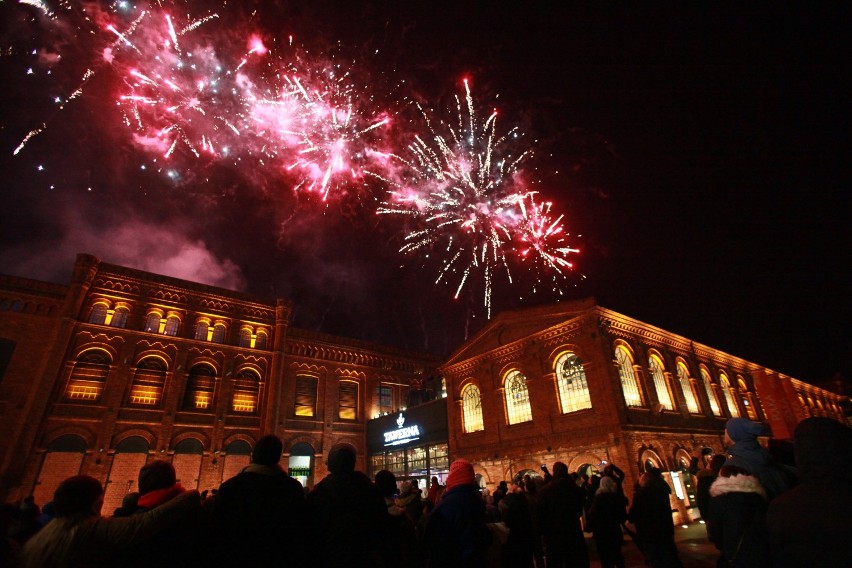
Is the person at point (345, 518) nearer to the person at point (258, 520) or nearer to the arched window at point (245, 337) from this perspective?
the person at point (258, 520)

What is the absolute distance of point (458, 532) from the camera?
3.54 m

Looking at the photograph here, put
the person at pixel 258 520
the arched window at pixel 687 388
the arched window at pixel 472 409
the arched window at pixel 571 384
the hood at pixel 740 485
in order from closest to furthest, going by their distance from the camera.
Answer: the person at pixel 258 520, the hood at pixel 740 485, the arched window at pixel 571 384, the arched window at pixel 687 388, the arched window at pixel 472 409

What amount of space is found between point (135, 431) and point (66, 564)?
2393 cm

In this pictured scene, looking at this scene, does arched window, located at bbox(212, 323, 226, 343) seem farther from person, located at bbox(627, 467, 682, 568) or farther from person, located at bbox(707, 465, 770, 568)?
person, located at bbox(707, 465, 770, 568)

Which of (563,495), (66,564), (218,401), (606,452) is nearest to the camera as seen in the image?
(66,564)

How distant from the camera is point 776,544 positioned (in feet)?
7.41

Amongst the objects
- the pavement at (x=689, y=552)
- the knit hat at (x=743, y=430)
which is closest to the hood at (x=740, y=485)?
the knit hat at (x=743, y=430)

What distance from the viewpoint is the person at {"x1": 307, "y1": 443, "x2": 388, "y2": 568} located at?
127 inches

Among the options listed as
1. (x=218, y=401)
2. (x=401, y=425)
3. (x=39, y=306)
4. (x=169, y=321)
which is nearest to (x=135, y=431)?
(x=218, y=401)

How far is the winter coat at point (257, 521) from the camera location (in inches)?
115

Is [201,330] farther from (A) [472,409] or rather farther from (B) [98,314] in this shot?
(A) [472,409]

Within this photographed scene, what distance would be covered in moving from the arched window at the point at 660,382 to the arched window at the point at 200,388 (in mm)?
23413

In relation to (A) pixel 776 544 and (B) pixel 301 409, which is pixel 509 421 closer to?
(B) pixel 301 409

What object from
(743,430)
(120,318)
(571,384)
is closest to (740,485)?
(743,430)
